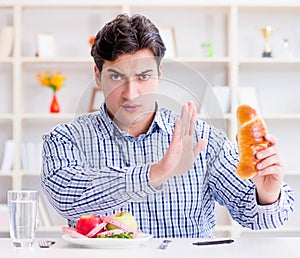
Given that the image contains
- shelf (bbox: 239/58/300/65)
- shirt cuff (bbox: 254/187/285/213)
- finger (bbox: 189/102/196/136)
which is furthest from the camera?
shelf (bbox: 239/58/300/65)

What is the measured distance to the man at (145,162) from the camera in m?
1.68

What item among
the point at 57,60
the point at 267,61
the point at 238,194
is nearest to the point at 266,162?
the point at 238,194

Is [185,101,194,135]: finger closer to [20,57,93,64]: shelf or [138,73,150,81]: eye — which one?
[138,73,150,81]: eye

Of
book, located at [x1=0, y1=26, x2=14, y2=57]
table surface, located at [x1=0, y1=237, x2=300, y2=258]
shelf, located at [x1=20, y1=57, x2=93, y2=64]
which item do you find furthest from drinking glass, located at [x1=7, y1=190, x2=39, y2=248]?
book, located at [x1=0, y1=26, x2=14, y2=57]

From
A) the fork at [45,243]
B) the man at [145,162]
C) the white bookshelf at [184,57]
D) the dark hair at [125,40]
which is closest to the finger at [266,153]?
the man at [145,162]

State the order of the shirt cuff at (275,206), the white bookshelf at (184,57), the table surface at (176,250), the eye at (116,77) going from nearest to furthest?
1. the table surface at (176,250)
2. the eye at (116,77)
3. the shirt cuff at (275,206)
4. the white bookshelf at (184,57)

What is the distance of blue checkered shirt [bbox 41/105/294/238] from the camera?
1.84 m

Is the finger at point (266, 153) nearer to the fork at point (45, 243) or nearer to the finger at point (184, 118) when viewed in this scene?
the finger at point (184, 118)

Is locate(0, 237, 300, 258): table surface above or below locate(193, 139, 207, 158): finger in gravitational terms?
below

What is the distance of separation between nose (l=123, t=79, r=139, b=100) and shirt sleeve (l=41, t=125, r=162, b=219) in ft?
0.58

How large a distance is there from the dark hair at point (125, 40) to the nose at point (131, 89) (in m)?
0.16

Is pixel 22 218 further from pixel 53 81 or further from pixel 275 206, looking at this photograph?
pixel 53 81

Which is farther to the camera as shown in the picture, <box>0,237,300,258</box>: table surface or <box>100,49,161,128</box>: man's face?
<box>100,49,161,128</box>: man's face

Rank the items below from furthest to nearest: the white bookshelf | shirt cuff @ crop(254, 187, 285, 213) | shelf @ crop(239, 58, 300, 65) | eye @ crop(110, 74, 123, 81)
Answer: the white bookshelf < shelf @ crop(239, 58, 300, 65) < shirt cuff @ crop(254, 187, 285, 213) < eye @ crop(110, 74, 123, 81)
